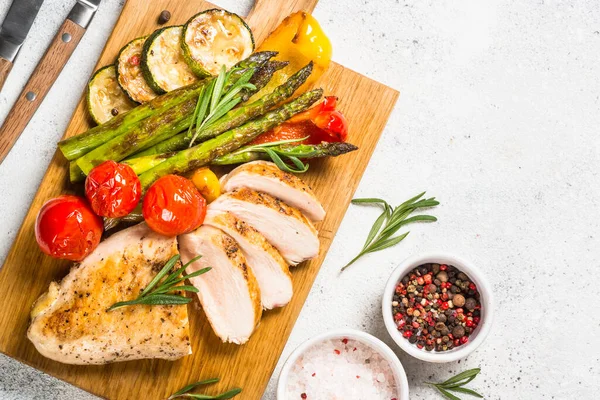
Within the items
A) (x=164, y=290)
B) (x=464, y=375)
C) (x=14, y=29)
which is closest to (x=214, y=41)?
(x=14, y=29)

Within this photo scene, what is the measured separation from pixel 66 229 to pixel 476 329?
2370 millimetres

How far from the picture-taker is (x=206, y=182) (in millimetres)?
3824

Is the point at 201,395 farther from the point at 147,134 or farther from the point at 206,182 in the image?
the point at 147,134

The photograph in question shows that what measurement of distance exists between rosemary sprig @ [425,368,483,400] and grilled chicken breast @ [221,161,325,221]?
53.1 inches

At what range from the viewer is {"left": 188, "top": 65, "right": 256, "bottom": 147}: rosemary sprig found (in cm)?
372

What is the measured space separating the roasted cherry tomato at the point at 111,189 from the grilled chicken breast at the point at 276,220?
0.46 m

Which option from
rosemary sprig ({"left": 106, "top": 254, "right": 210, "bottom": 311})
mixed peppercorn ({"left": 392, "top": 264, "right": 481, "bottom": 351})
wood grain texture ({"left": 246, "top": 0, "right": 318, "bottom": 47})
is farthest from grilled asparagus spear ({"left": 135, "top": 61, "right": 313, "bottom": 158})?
mixed peppercorn ({"left": 392, "top": 264, "right": 481, "bottom": 351})

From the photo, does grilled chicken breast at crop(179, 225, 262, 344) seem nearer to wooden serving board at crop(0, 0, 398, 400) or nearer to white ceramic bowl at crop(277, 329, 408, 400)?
wooden serving board at crop(0, 0, 398, 400)

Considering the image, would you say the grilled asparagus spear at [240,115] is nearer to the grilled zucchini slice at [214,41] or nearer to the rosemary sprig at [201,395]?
the grilled zucchini slice at [214,41]

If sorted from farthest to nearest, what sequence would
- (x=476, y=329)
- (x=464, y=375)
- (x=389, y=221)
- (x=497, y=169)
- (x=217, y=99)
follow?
(x=497, y=169) → (x=389, y=221) → (x=464, y=375) → (x=476, y=329) → (x=217, y=99)

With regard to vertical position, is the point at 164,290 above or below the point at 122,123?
below

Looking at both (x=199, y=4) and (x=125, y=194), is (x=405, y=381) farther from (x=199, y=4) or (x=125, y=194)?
(x=199, y=4)

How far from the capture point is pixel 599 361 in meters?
4.50

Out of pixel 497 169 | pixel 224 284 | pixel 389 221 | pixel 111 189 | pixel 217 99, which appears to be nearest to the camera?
pixel 111 189
